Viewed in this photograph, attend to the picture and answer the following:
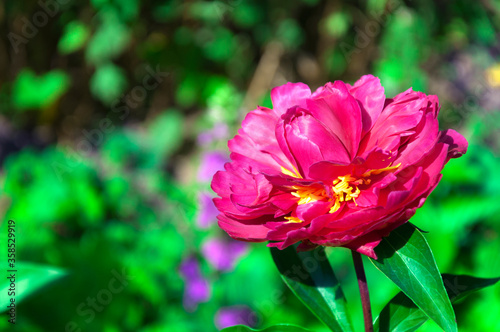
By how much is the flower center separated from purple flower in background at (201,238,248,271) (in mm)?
1026

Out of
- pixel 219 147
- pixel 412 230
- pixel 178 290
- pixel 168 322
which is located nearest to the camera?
pixel 412 230

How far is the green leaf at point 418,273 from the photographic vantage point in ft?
1.44

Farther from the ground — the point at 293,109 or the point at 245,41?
the point at 293,109

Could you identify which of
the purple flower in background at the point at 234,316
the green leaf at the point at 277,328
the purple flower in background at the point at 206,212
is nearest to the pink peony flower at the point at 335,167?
the green leaf at the point at 277,328

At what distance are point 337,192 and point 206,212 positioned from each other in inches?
41.6

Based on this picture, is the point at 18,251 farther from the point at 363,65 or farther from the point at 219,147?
the point at 363,65

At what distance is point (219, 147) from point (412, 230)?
120 cm

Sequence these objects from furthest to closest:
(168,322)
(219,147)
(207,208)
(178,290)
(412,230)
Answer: (219,147) → (207,208) → (178,290) → (168,322) → (412,230)

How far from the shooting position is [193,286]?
138 centimetres

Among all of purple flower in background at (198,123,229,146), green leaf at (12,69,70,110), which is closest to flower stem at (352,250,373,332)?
purple flower in background at (198,123,229,146)

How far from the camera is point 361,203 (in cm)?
48

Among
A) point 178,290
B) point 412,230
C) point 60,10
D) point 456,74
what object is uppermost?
point 412,230

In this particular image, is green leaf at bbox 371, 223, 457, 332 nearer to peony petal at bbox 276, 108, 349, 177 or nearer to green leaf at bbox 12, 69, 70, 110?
peony petal at bbox 276, 108, 349, 177

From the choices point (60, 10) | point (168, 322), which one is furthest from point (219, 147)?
point (60, 10)
